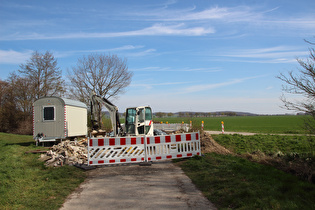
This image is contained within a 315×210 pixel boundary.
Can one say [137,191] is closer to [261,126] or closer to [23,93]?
[23,93]

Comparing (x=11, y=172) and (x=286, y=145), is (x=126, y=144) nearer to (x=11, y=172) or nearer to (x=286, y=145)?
(x=11, y=172)

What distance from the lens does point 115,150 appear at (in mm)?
10352

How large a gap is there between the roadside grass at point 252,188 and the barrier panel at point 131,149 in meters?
2.34

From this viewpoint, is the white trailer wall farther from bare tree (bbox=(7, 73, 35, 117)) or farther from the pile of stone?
bare tree (bbox=(7, 73, 35, 117))

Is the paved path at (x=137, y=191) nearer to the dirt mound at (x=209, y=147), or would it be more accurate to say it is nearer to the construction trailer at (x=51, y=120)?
the dirt mound at (x=209, y=147)

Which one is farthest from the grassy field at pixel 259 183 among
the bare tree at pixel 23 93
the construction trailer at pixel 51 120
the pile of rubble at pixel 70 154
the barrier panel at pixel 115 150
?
the bare tree at pixel 23 93

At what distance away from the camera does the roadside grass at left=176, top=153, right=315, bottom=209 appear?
5.12m

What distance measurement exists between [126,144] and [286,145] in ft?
39.1

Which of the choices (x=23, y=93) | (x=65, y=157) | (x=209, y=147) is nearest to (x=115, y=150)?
(x=65, y=157)

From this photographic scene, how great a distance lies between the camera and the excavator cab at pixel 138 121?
1429 cm

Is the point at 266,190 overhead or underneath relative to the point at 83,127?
underneath

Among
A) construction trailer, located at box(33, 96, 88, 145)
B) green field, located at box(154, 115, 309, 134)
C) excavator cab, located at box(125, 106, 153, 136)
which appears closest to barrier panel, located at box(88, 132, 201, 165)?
excavator cab, located at box(125, 106, 153, 136)

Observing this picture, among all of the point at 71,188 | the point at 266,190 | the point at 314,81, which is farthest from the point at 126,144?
the point at 314,81

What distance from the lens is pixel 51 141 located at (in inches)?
688
